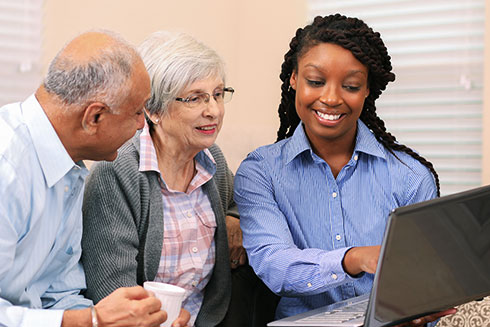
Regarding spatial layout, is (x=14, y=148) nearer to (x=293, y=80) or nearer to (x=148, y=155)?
(x=148, y=155)

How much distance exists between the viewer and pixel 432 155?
2.76 metres

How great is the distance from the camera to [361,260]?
4.80 ft

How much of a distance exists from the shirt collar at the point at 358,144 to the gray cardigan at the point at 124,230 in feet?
1.14

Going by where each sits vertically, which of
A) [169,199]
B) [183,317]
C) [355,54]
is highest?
[355,54]

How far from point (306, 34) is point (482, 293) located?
2.74ft

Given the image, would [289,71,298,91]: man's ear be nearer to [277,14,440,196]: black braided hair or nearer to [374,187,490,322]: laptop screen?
[277,14,440,196]: black braided hair

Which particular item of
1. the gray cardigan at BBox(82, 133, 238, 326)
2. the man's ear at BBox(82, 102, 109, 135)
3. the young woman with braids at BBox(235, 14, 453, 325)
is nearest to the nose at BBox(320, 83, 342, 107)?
the young woman with braids at BBox(235, 14, 453, 325)

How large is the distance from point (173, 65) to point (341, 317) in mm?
758

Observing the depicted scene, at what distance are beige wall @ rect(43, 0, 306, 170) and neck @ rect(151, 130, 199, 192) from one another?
85 centimetres

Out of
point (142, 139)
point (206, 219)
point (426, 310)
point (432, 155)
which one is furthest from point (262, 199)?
point (432, 155)

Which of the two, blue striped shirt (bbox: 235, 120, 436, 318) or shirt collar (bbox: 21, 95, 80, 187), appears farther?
blue striped shirt (bbox: 235, 120, 436, 318)

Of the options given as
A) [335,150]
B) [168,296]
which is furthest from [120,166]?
[335,150]

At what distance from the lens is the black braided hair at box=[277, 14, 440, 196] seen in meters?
1.76

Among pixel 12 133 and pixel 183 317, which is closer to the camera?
pixel 12 133
